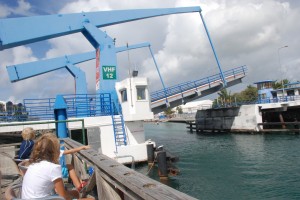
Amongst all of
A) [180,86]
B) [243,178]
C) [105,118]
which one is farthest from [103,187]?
[180,86]

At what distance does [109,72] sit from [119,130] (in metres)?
4.03

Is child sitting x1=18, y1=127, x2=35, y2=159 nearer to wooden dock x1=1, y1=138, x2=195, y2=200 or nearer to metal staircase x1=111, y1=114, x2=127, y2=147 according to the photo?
wooden dock x1=1, y1=138, x2=195, y2=200

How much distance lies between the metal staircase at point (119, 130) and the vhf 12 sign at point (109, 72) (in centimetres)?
303

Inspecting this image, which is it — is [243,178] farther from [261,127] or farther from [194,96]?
[261,127]

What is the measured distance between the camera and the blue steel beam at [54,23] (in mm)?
13977

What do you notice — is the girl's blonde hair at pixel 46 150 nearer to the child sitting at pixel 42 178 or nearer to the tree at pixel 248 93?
the child sitting at pixel 42 178

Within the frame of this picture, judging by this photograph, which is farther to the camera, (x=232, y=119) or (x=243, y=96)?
(x=243, y=96)

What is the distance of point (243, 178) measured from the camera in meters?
12.9

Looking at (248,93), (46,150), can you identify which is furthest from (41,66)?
(248,93)

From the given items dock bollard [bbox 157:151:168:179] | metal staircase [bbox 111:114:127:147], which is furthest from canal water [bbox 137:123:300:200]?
metal staircase [bbox 111:114:127:147]

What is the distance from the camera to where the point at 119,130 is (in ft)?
53.3

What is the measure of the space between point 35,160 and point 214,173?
12.6 meters

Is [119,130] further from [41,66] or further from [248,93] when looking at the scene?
[248,93]

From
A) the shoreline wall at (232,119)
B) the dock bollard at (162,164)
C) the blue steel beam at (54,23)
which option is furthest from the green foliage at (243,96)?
the dock bollard at (162,164)
